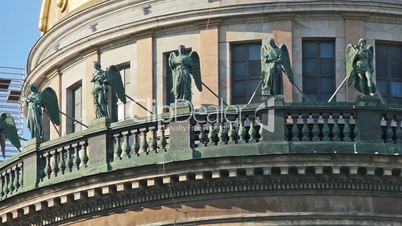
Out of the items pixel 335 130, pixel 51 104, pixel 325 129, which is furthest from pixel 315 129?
pixel 51 104

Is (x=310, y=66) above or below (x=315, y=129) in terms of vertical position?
above

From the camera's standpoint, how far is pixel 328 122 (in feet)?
192

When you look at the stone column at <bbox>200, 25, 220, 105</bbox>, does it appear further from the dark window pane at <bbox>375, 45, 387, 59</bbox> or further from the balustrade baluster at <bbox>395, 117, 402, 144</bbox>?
the balustrade baluster at <bbox>395, 117, 402, 144</bbox>

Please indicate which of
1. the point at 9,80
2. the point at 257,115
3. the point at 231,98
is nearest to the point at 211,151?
the point at 257,115

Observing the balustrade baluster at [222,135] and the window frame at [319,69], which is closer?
the balustrade baluster at [222,135]

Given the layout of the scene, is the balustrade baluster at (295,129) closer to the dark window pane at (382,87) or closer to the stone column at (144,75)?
the dark window pane at (382,87)

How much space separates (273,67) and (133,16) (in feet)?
26.6

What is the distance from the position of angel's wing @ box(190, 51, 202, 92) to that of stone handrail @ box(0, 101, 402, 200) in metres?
1.61

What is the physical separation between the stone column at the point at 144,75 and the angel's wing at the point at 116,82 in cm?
171

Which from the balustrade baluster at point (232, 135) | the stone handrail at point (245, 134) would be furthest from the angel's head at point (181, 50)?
the balustrade baluster at point (232, 135)

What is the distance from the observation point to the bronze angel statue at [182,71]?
194 ft

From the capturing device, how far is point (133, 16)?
6594 cm

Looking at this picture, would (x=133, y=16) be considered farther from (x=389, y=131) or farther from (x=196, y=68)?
(x=389, y=131)

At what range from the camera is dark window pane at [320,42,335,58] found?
209 ft
